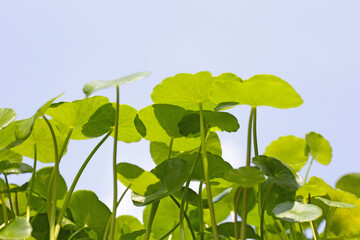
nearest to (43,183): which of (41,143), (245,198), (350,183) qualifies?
(41,143)

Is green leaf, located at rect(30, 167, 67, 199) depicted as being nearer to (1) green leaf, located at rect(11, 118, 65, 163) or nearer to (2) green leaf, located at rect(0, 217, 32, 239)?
(1) green leaf, located at rect(11, 118, 65, 163)

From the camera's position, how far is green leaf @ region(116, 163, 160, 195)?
0.45 meters

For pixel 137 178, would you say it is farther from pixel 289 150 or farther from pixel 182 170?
pixel 289 150

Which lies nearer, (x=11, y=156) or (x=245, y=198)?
(x=245, y=198)

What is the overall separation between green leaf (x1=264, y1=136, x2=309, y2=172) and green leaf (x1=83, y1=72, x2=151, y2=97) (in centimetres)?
24

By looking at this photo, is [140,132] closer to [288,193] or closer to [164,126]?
[164,126]

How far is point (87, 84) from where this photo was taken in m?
0.36

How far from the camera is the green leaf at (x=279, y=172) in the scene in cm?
38

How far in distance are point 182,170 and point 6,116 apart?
0.67ft

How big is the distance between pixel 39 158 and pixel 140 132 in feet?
0.56

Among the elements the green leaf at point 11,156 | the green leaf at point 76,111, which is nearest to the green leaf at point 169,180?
the green leaf at point 76,111

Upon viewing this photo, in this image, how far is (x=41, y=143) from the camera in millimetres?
554

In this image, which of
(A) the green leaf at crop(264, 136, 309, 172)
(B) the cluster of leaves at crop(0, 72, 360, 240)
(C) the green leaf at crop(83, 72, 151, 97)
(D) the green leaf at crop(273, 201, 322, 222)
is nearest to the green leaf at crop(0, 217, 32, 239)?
(B) the cluster of leaves at crop(0, 72, 360, 240)

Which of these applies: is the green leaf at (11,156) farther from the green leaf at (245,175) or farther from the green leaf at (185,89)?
the green leaf at (245,175)
